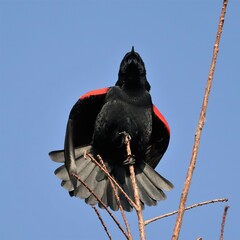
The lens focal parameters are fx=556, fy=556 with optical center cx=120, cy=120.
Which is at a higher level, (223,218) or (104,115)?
(104,115)

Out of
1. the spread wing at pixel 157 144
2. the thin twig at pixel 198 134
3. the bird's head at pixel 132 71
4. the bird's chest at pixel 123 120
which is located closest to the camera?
the thin twig at pixel 198 134

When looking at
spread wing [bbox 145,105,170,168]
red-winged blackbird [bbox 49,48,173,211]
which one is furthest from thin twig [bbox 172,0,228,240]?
spread wing [bbox 145,105,170,168]

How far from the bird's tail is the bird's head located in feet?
2.64

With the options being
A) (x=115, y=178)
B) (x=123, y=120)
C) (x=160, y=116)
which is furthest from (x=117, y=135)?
(x=160, y=116)

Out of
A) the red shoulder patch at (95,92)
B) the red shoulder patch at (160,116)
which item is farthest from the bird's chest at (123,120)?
the red shoulder patch at (160,116)

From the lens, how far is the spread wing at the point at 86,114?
5727 millimetres

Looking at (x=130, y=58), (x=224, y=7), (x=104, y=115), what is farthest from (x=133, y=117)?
(x=224, y=7)

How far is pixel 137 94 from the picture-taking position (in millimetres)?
5750

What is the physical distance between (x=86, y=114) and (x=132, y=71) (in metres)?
0.67

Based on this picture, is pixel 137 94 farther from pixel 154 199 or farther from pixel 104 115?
pixel 154 199

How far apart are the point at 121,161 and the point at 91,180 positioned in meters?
0.37

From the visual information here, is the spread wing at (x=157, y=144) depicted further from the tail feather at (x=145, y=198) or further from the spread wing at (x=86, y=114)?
the spread wing at (x=86, y=114)

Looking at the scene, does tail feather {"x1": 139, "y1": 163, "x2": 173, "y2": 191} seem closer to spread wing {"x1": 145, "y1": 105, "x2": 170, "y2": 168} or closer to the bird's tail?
the bird's tail

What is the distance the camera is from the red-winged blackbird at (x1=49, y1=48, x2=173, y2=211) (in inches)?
218
